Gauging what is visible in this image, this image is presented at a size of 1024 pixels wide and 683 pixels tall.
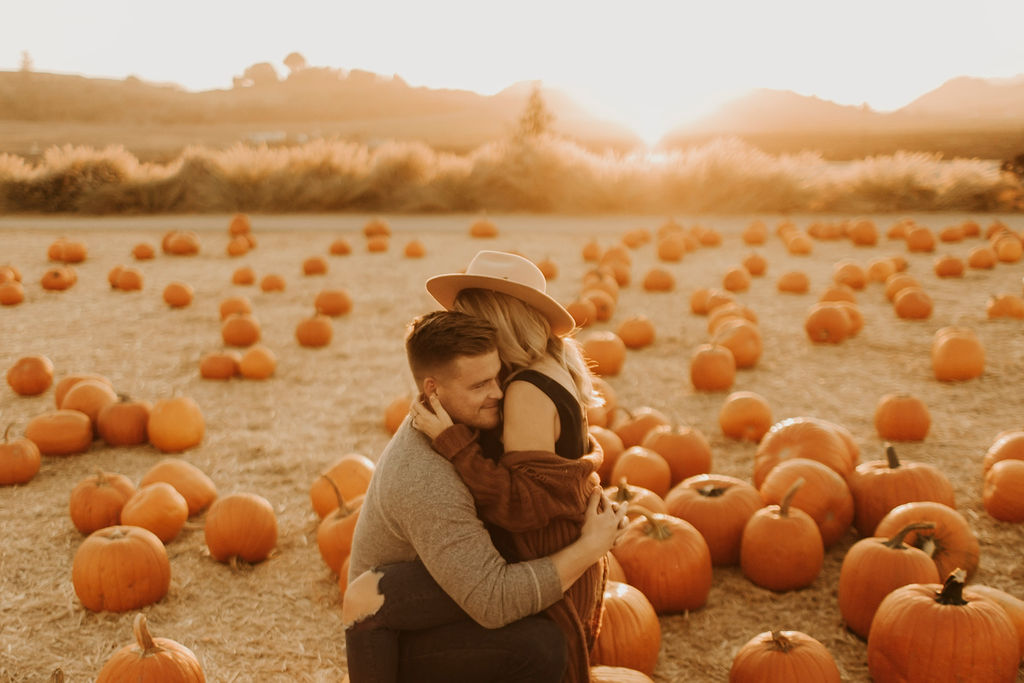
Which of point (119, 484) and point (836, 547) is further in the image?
point (119, 484)

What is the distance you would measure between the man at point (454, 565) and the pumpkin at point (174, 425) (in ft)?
9.92

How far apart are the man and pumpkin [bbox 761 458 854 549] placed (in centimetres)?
156

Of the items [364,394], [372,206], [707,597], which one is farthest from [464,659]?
[372,206]

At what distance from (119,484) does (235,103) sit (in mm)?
105451

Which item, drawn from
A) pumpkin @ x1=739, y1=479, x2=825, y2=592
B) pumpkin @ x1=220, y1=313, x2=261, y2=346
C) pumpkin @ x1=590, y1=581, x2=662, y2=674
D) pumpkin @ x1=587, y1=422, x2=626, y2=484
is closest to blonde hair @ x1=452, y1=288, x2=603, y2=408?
pumpkin @ x1=590, y1=581, x2=662, y2=674

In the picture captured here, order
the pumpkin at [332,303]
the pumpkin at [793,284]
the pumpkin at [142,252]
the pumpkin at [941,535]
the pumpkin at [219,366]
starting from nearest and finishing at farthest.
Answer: the pumpkin at [941,535]
the pumpkin at [219,366]
the pumpkin at [332,303]
the pumpkin at [793,284]
the pumpkin at [142,252]

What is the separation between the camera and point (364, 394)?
19.9 ft

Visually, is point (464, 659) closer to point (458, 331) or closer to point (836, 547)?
point (458, 331)

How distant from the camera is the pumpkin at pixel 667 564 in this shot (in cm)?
320

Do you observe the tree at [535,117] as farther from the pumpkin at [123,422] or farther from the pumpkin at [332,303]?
the pumpkin at [123,422]

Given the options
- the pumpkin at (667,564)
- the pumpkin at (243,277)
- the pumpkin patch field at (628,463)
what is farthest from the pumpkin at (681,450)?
the pumpkin at (243,277)

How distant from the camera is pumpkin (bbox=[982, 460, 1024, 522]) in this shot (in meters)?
3.69

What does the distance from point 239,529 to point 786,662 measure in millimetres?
2384

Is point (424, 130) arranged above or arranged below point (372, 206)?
above
